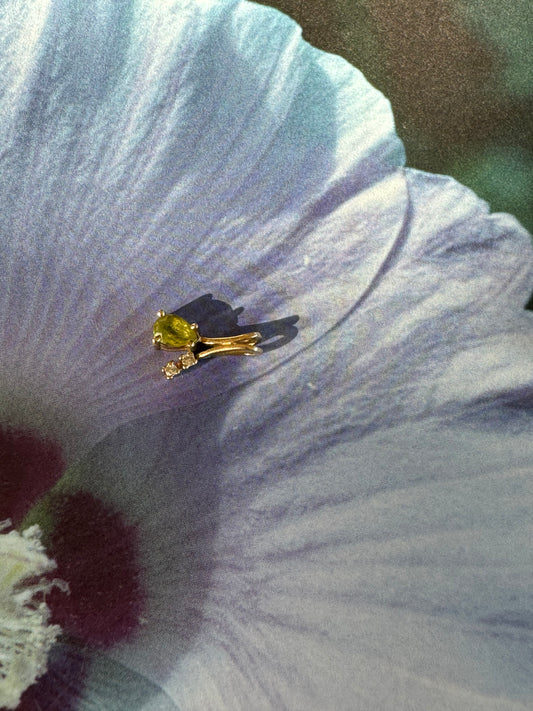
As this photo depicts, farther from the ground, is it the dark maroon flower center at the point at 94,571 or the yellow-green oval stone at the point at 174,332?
the yellow-green oval stone at the point at 174,332

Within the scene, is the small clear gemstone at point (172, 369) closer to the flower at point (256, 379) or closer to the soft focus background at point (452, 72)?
the flower at point (256, 379)

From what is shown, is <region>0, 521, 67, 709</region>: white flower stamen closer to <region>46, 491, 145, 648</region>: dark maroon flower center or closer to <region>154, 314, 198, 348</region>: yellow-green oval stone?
<region>46, 491, 145, 648</region>: dark maroon flower center

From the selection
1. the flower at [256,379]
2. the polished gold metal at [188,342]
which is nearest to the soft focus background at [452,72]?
the flower at [256,379]

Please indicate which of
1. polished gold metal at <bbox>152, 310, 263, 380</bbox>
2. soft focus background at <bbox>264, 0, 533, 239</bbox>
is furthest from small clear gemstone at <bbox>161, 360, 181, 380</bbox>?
soft focus background at <bbox>264, 0, 533, 239</bbox>

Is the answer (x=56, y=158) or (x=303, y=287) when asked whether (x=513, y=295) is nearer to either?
(x=303, y=287)

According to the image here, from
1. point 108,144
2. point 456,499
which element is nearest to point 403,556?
point 456,499

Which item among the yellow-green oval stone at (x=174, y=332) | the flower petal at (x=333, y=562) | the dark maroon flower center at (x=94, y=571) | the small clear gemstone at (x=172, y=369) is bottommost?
the flower petal at (x=333, y=562)

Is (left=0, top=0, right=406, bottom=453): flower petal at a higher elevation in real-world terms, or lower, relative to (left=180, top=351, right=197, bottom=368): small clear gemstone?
higher
